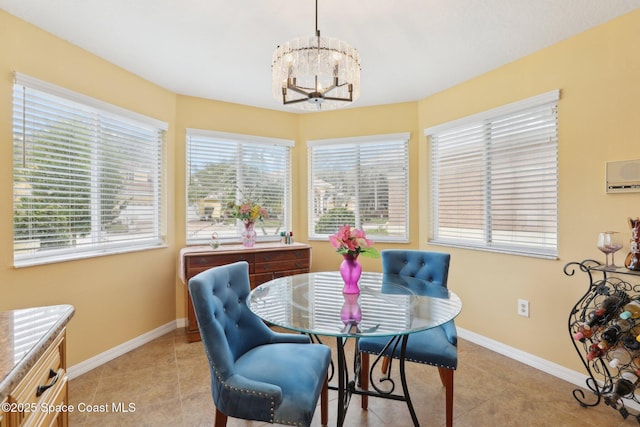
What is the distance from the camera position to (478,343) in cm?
293

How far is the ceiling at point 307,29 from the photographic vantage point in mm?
1929

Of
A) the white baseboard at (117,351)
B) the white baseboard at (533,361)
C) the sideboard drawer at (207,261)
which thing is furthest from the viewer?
the sideboard drawer at (207,261)

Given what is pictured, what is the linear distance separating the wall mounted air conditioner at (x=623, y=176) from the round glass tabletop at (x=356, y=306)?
1.38 metres

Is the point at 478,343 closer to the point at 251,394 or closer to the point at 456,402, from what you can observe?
the point at 456,402

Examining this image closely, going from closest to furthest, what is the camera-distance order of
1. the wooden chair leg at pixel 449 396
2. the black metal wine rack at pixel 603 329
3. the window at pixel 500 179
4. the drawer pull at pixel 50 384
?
1. the drawer pull at pixel 50 384
2. the wooden chair leg at pixel 449 396
3. the black metal wine rack at pixel 603 329
4. the window at pixel 500 179

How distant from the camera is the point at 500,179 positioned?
9.21 ft

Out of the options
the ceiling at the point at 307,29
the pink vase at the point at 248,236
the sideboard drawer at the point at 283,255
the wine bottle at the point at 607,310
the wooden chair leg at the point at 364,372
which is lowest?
the wooden chair leg at the point at 364,372

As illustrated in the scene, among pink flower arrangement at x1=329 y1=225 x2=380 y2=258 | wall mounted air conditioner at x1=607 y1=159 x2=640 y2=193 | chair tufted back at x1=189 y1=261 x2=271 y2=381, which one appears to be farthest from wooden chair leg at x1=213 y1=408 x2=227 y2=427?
wall mounted air conditioner at x1=607 y1=159 x2=640 y2=193

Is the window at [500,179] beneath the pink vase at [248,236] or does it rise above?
above

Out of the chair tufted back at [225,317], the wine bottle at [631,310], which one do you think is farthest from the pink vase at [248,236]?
the wine bottle at [631,310]

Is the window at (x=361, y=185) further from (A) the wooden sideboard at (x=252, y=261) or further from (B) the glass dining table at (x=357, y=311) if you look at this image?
(B) the glass dining table at (x=357, y=311)

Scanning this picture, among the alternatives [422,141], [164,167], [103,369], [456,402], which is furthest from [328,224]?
[103,369]

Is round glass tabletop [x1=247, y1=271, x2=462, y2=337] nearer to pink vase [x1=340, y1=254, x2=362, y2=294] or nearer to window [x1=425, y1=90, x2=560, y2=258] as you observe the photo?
pink vase [x1=340, y1=254, x2=362, y2=294]

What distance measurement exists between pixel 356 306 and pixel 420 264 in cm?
93
